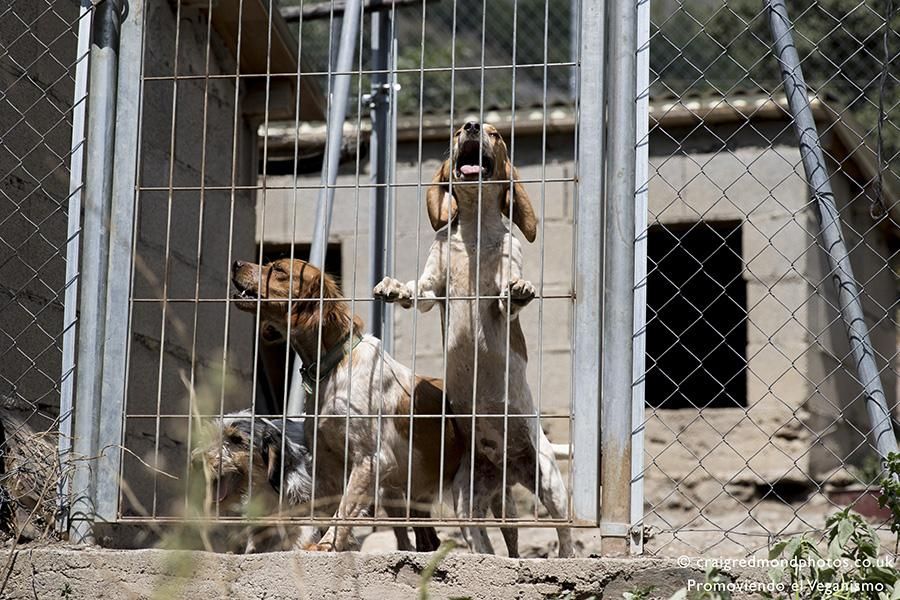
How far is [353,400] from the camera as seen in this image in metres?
5.02

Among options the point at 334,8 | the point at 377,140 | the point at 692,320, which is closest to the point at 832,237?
the point at 377,140

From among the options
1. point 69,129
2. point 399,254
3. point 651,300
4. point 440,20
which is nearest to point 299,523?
point 69,129

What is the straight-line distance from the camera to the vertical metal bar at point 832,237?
13.0 ft

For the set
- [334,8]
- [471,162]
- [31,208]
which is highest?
[334,8]

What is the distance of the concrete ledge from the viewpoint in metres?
3.76

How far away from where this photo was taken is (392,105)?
5309 millimetres

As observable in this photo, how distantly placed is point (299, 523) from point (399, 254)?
221 inches

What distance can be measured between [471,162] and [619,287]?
121cm

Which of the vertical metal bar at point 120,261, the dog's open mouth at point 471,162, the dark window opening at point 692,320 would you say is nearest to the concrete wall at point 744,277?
the dark window opening at point 692,320

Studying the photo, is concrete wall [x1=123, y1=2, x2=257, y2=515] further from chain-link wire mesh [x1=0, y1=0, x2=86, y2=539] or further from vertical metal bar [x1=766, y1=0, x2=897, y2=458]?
vertical metal bar [x1=766, y1=0, x2=897, y2=458]

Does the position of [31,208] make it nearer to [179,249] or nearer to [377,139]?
[179,249]

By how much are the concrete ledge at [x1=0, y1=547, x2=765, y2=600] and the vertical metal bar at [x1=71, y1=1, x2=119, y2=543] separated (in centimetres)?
18

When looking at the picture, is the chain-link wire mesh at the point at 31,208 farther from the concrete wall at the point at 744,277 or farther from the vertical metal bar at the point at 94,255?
the concrete wall at the point at 744,277

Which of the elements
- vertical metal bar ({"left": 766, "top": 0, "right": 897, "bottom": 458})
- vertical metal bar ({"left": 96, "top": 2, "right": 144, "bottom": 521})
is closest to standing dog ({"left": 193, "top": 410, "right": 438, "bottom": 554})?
vertical metal bar ({"left": 96, "top": 2, "right": 144, "bottom": 521})
